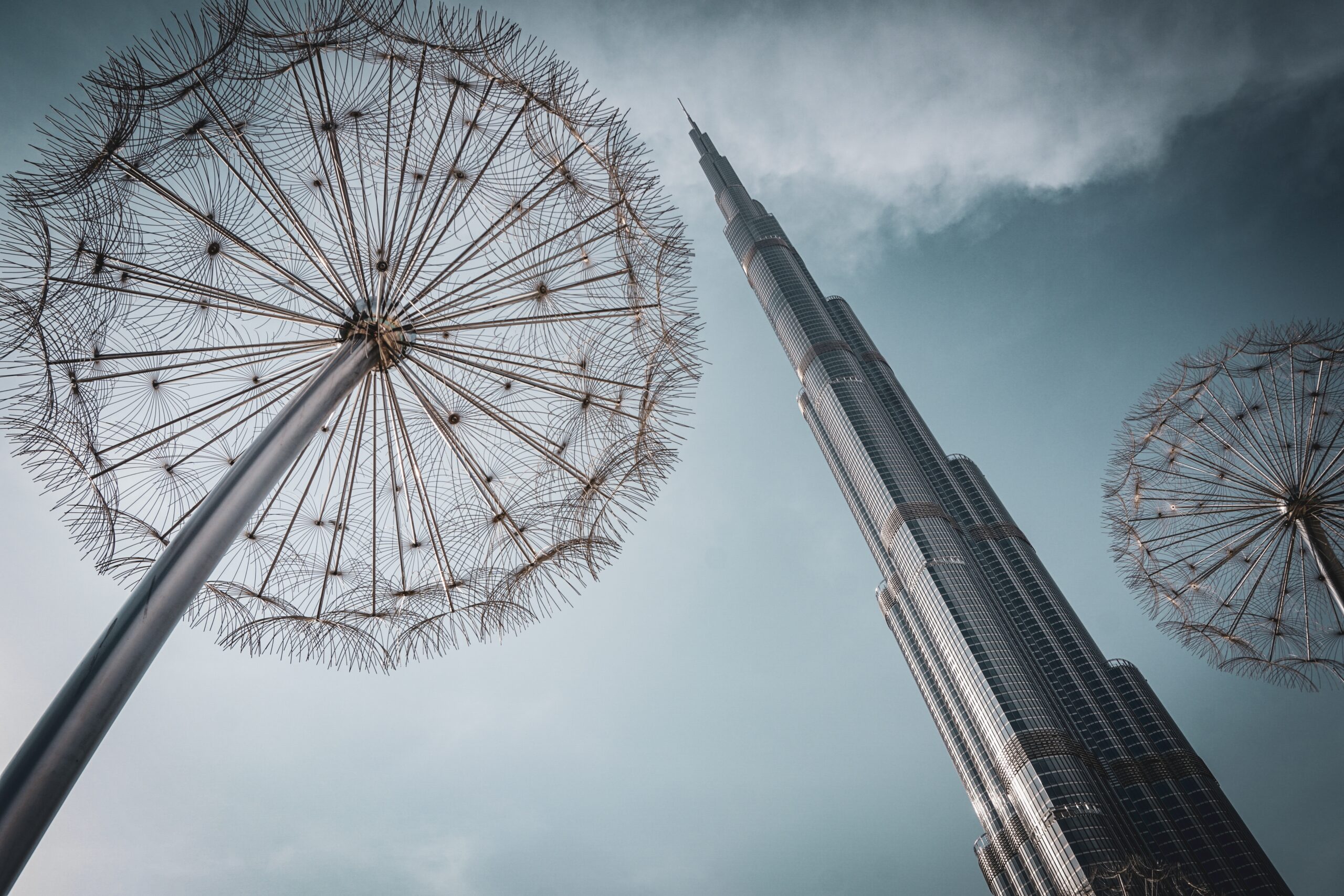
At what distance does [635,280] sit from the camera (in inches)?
425

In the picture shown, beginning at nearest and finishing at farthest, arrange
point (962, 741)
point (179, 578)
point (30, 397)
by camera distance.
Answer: point (179, 578)
point (30, 397)
point (962, 741)

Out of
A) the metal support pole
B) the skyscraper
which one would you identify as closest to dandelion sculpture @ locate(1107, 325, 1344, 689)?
the metal support pole

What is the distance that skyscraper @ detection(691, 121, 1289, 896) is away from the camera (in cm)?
11988

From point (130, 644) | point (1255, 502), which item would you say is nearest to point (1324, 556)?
point (1255, 502)

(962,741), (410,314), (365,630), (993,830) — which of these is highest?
(962,741)

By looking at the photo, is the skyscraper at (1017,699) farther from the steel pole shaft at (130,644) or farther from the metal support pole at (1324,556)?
the steel pole shaft at (130,644)

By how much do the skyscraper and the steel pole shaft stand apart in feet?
428

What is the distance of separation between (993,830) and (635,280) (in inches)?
6225

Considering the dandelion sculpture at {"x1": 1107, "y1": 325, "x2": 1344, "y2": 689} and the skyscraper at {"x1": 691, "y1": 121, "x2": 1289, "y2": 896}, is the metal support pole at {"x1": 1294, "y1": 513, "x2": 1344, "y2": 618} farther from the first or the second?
the skyscraper at {"x1": 691, "y1": 121, "x2": 1289, "y2": 896}

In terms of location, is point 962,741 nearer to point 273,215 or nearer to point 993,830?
point 993,830

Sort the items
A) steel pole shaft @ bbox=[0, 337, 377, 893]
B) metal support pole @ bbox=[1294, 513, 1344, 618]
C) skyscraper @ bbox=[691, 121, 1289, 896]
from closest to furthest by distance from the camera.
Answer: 1. steel pole shaft @ bbox=[0, 337, 377, 893]
2. metal support pole @ bbox=[1294, 513, 1344, 618]
3. skyscraper @ bbox=[691, 121, 1289, 896]

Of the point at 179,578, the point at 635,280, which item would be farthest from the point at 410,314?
the point at 179,578

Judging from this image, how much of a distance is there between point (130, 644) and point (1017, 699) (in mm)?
149690

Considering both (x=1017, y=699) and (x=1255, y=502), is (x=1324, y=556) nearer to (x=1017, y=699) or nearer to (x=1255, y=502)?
(x=1255, y=502)
